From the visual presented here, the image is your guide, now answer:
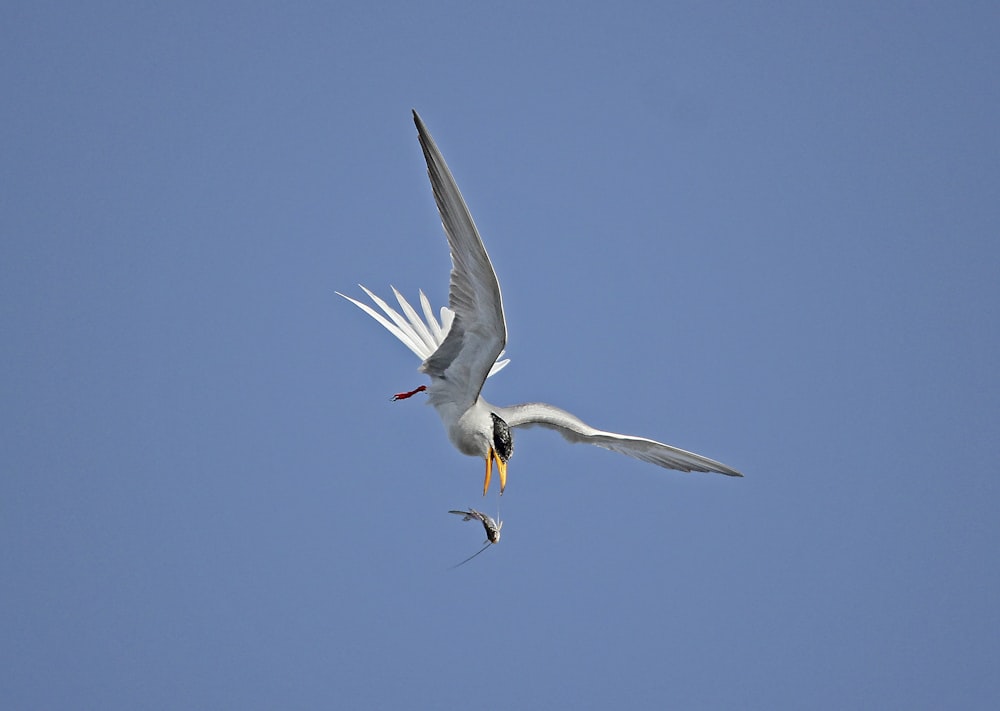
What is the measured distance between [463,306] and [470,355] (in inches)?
24.6

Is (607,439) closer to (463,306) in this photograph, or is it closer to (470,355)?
(470,355)

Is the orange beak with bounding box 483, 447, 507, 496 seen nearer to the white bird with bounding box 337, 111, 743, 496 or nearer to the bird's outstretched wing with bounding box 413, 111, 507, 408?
the white bird with bounding box 337, 111, 743, 496

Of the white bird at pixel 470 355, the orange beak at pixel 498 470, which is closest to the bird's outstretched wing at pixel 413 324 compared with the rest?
the white bird at pixel 470 355

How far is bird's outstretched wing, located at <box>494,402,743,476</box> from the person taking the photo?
9.62 meters

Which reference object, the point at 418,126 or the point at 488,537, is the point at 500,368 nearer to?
the point at 488,537

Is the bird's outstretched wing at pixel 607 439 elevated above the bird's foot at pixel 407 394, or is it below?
above

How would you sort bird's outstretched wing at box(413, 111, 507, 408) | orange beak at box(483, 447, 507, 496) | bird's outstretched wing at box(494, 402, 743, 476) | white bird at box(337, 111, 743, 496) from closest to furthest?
bird's outstretched wing at box(413, 111, 507, 408) → white bird at box(337, 111, 743, 496) → orange beak at box(483, 447, 507, 496) → bird's outstretched wing at box(494, 402, 743, 476)

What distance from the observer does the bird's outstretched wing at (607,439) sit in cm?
962

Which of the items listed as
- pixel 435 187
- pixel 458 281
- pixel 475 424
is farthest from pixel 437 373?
pixel 435 187

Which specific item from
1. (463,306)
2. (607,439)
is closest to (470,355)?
(463,306)

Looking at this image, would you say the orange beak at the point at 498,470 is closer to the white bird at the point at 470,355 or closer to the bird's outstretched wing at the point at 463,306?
the white bird at the point at 470,355

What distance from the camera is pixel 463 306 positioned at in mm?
8117

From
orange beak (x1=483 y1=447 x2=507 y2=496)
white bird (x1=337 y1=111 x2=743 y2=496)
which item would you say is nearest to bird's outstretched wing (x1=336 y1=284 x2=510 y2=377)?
white bird (x1=337 y1=111 x2=743 y2=496)

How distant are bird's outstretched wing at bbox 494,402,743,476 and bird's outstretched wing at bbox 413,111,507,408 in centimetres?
60
